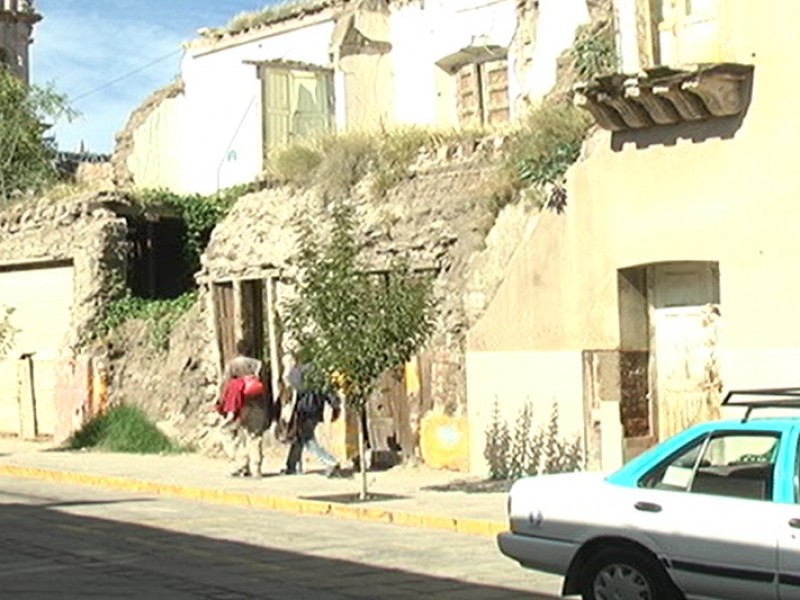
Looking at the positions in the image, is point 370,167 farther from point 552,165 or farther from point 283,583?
point 283,583

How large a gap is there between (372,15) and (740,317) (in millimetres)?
14893

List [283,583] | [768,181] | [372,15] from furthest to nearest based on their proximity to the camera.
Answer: [372,15] → [768,181] → [283,583]

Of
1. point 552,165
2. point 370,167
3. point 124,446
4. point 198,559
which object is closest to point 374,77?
point 370,167

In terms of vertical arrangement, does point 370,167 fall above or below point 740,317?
above

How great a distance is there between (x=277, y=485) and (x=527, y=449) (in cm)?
350

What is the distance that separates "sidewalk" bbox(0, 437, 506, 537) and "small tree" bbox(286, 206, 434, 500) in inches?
34.4

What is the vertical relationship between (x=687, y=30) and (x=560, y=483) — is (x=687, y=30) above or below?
above

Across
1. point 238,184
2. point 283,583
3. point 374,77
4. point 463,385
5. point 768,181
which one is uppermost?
point 374,77

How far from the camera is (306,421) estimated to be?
22.0 metres

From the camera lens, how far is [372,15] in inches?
1215

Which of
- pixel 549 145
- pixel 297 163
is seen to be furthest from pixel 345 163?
pixel 549 145

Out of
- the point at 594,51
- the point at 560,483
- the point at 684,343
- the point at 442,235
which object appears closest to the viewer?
the point at 560,483

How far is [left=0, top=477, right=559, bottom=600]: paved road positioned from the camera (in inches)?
492

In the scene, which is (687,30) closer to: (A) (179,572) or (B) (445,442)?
(B) (445,442)
